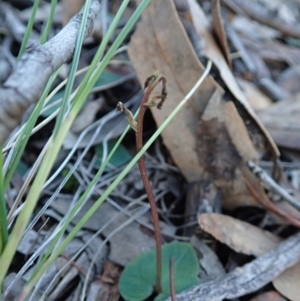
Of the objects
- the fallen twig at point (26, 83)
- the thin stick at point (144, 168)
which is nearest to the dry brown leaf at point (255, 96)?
the thin stick at point (144, 168)

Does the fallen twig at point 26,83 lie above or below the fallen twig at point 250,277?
above

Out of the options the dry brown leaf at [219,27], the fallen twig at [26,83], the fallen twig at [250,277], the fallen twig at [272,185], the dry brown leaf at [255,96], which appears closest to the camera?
the fallen twig at [26,83]

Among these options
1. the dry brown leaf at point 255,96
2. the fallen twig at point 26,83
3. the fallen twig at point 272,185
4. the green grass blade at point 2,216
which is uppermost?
the fallen twig at point 26,83

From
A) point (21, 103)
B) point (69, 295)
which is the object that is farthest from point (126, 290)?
point (21, 103)

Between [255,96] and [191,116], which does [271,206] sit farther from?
[255,96]

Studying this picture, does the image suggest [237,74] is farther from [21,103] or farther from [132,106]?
[21,103]

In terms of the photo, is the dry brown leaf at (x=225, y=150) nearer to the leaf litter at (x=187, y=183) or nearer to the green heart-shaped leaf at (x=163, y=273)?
the leaf litter at (x=187, y=183)

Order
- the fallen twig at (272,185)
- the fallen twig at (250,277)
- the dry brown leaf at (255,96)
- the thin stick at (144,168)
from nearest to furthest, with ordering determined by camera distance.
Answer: the thin stick at (144,168) → the fallen twig at (250,277) → the fallen twig at (272,185) → the dry brown leaf at (255,96)
